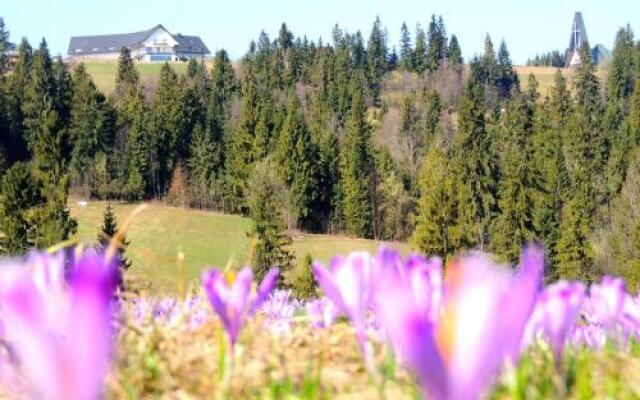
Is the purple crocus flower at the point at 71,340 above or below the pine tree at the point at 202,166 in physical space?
below

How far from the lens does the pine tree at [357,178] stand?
65.9 meters

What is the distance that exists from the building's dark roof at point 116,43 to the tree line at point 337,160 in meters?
45.7

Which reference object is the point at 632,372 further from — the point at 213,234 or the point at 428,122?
the point at 428,122

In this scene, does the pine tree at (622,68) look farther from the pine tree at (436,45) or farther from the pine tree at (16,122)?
the pine tree at (16,122)

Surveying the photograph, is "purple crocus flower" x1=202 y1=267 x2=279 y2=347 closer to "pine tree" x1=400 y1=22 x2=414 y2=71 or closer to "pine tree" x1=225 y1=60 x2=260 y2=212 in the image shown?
"pine tree" x1=225 y1=60 x2=260 y2=212

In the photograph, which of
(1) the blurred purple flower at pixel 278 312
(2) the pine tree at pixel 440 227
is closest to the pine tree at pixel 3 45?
(2) the pine tree at pixel 440 227

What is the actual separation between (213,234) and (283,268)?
19023mm

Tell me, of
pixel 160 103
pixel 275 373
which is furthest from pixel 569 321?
pixel 160 103

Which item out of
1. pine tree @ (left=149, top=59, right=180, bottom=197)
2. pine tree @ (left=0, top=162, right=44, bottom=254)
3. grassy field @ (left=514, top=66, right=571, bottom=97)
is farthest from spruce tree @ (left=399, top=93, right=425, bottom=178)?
pine tree @ (left=0, top=162, right=44, bottom=254)

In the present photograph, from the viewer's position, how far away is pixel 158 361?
1.62 metres

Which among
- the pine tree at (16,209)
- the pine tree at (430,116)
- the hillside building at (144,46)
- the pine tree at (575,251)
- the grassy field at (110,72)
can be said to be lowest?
the pine tree at (575,251)

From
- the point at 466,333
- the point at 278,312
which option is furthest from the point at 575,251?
the point at 466,333

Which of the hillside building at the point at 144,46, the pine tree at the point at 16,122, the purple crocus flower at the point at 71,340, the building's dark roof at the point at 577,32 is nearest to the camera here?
the purple crocus flower at the point at 71,340

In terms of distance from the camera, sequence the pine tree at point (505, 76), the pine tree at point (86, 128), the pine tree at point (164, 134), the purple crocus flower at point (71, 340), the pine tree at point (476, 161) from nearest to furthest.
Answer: the purple crocus flower at point (71, 340) < the pine tree at point (476, 161) < the pine tree at point (86, 128) < the pine tree at point (164, 134) < the pine tree at point (505, 76)
